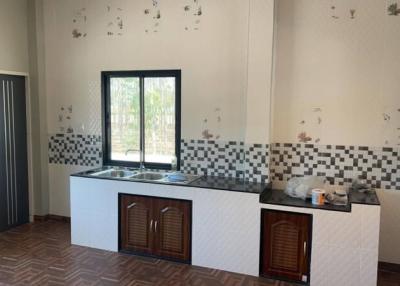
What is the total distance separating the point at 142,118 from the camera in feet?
14.4

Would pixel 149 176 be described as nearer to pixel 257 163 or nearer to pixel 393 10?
pixel 257 163

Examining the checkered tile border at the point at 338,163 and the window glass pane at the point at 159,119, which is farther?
the window glass pane at the point at 159,119

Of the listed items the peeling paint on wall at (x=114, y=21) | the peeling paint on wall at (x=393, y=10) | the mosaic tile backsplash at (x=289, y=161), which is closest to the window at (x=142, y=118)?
the mosaic tile backsplash at (x=289, y=161)

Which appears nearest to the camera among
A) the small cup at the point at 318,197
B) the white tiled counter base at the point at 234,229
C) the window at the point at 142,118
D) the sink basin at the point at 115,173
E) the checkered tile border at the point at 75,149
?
the white tiled counter base at the point at 234,229

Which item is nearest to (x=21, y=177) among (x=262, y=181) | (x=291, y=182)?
(x=262, y=181)

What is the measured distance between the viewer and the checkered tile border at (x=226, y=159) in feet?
12.1

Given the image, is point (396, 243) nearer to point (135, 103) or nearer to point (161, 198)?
point (161, 198)

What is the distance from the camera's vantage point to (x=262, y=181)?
3703 millimetres

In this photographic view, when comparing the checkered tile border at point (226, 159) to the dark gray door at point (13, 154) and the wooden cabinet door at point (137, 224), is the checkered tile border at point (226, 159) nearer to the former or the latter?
the wooden cabinet door at point (137, 224)

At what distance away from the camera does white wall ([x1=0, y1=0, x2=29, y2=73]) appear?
4.33 meters

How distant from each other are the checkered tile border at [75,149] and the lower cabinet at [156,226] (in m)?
1.01

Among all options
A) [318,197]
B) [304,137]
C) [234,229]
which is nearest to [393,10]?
[304,137]

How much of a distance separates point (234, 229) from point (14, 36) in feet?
11.5

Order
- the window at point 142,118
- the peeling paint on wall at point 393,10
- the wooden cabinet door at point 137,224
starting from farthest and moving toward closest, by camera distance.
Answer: the window at point 142,118, the wooden cabinet door at point 137,224, the peeling paint on wall at point 393,10
